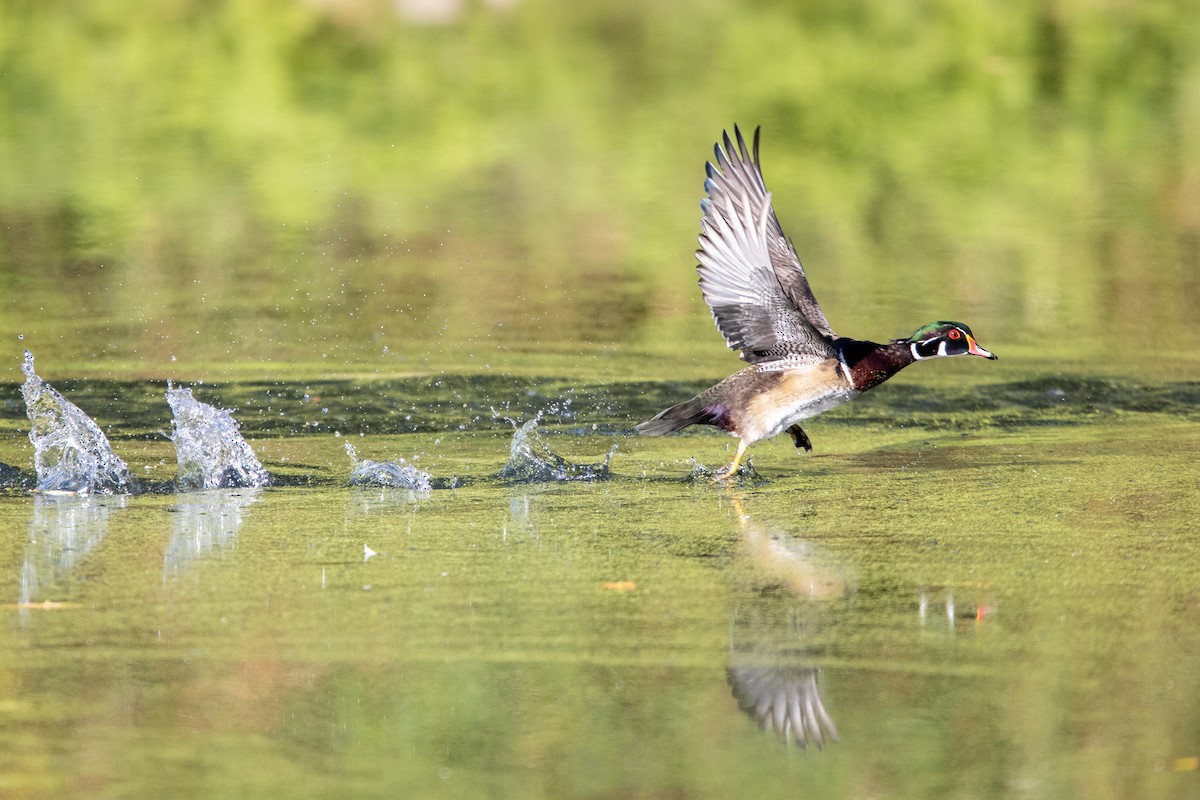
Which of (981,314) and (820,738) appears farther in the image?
(981,314)

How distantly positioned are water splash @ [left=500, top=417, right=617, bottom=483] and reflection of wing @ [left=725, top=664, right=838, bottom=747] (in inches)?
→ 89.8

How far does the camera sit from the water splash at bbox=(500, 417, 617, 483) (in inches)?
276

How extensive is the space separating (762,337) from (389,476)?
149cm

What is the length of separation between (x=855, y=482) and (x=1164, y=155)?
9.07 m

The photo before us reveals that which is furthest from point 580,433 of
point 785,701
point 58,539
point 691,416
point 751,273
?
point 785,701

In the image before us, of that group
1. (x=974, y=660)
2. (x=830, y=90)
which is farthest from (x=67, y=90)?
(x=974, y=660)

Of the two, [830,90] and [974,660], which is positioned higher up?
[830,90]

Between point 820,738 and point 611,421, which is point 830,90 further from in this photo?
point 820,738

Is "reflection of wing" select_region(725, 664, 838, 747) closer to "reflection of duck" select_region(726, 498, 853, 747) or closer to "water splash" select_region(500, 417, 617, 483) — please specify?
"reflection of duck" select_region(726, 498, 853, 747)

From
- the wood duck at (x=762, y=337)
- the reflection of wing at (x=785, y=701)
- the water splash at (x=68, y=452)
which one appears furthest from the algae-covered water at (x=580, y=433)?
the wood duck at (x=762, y=337)

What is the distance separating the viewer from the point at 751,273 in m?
7.11

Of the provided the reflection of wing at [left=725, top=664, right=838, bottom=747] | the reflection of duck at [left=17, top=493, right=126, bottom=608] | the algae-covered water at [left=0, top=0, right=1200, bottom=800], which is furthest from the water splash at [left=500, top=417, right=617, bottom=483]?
the reflection of wing at [left=725, top=664, right=838, bottom=747]

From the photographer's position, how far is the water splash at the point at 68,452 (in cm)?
673

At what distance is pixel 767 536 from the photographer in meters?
6.17
